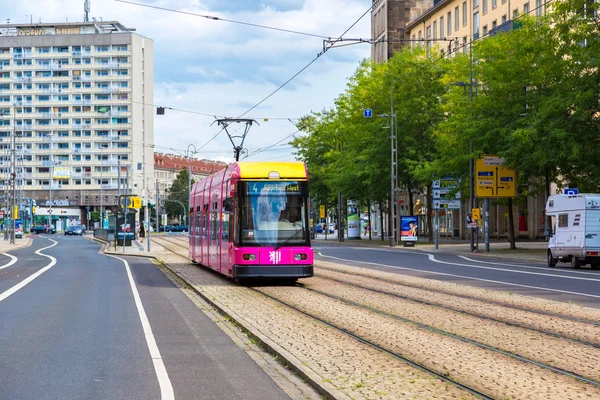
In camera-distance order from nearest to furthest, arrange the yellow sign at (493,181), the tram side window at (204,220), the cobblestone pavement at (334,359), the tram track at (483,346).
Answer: the cobblestone pavement at (334,359), the tram track at (483,346), the tram side window at (204,220), the yellow sign at (493,181)

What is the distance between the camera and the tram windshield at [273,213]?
901 inches

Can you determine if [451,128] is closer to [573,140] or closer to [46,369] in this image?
[573,140]

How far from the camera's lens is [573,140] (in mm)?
39375

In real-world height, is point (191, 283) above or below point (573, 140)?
below

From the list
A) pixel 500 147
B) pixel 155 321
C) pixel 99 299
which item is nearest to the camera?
pixel 155 321

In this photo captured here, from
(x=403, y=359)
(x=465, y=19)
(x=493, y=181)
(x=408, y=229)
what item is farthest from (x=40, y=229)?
(x=403, y=359)

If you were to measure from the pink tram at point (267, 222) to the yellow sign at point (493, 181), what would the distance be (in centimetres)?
2756

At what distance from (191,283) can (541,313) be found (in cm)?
1033

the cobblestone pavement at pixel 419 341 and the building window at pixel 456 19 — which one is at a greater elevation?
the building window at pixel 456 19

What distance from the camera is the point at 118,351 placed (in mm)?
11422

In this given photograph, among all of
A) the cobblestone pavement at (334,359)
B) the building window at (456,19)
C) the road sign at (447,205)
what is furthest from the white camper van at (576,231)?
the building window at (456,19)

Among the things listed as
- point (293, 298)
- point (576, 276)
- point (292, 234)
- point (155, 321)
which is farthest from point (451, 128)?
point (155, 321)

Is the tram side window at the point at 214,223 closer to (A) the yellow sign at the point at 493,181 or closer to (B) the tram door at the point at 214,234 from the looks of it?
(B) the tram door at the point at 214,234

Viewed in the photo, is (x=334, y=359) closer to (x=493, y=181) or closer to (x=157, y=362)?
(x=157, y=362)
